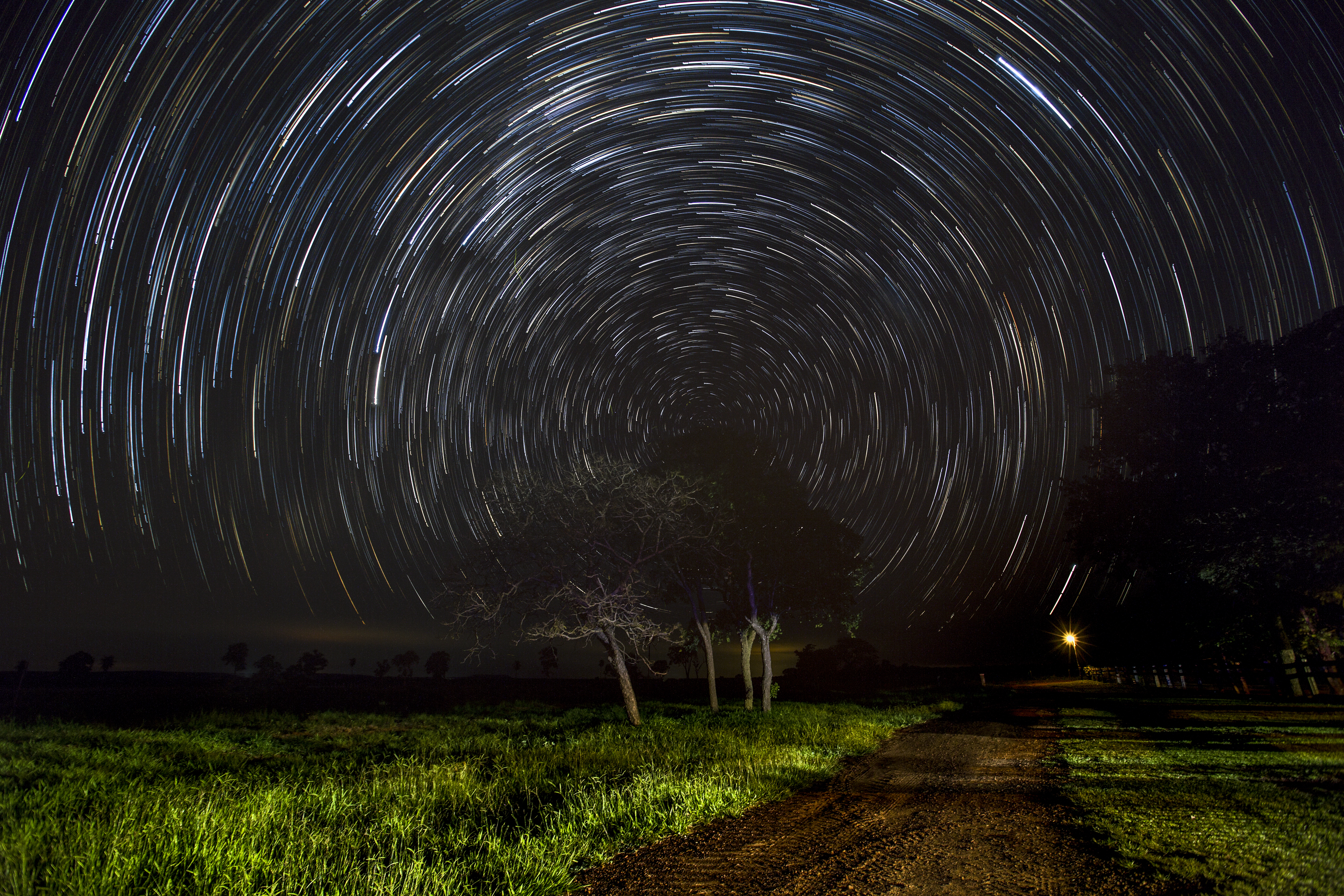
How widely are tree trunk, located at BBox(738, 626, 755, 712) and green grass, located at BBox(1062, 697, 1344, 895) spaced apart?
45.9 ft

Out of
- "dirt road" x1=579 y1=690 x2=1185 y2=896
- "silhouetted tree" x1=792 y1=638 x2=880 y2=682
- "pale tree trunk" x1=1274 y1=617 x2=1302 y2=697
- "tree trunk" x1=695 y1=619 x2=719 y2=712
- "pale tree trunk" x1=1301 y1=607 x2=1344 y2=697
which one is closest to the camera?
"dirt road" x1=579 y1=690 x2=1185 y2=896

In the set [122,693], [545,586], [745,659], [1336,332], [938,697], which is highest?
[1336,332]

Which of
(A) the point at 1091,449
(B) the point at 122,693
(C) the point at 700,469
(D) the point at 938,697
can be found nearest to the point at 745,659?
(C) the point at 700,469

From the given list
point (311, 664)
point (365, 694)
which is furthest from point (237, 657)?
point (365, 694)

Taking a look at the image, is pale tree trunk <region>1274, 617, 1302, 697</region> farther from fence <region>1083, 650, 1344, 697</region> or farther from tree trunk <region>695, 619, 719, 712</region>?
tree trunk <region>695, 619, 719, 712</region>

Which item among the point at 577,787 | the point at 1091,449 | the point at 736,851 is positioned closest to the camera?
the point at 736,851

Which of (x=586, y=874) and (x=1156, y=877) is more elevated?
(x=1156, y=877)

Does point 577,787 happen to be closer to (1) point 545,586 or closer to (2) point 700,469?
(1) point 545,586

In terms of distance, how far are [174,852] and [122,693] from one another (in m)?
74.7

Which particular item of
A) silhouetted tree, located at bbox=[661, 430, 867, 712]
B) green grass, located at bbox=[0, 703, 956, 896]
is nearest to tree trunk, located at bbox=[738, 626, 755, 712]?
silhouetted tree, located at bbox=[661, 430, 867, 712]

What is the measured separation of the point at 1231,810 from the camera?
7371mm

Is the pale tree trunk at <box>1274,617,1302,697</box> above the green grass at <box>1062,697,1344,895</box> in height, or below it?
above

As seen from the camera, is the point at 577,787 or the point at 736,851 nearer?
the point at 736,851

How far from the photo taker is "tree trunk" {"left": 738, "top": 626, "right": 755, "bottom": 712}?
27938mm
